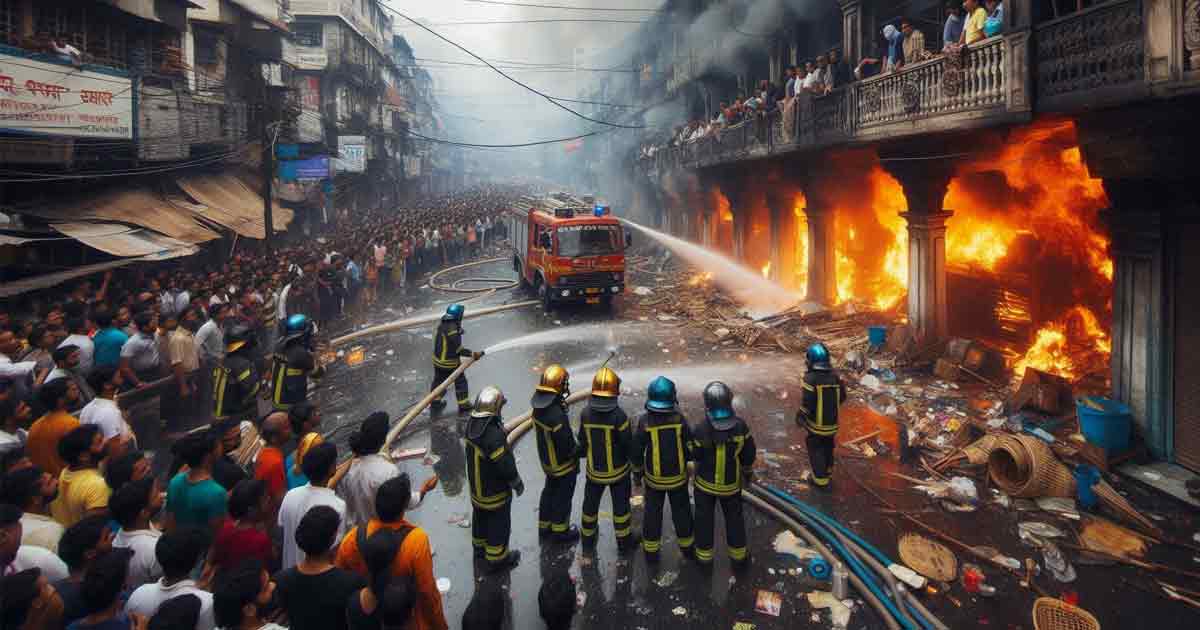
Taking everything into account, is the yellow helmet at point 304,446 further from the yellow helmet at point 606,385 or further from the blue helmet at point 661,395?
the blue helmet at point 661,395

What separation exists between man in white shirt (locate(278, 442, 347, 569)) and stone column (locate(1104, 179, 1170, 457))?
8909 millimetres

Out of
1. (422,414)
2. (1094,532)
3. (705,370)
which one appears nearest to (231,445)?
(422,414)

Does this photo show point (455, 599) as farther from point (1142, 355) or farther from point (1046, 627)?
point (1142, 355)

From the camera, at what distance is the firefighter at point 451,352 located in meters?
9.12

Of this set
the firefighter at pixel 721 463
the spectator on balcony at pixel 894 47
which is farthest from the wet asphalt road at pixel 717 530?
the spectator on balcony at pixel 894 47

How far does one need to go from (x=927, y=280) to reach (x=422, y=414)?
9631 millimetres

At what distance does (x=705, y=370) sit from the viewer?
467 inches

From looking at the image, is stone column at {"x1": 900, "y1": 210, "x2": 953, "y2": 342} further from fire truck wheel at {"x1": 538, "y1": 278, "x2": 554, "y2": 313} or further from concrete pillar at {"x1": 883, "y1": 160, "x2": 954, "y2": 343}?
fire truck wheel at {"x1": 538, "y1": 278, "x2": 554, "y2": 313}

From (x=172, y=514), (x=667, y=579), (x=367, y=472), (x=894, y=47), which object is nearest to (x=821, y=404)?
(x=667, y=579)

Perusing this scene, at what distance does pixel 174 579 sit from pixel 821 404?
19.4 ft

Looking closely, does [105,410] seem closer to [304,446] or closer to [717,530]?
[304,446]

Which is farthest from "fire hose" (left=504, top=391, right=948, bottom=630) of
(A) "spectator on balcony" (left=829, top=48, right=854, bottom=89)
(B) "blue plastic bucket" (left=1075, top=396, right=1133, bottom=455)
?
(A) "spectator on balcony" (left=829, top=48, right=854, bottom=89)

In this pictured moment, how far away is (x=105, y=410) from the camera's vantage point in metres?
5.29

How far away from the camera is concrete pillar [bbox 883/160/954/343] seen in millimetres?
11250
